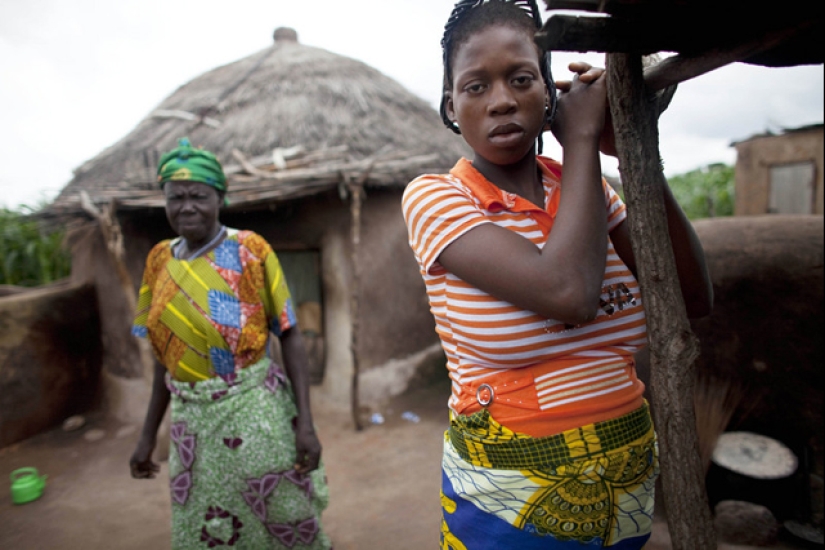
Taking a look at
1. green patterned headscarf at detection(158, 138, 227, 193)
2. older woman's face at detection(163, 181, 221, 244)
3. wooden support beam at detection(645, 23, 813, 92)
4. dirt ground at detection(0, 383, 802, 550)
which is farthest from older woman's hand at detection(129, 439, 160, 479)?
wooden support beam at detection(645, 23, 813, 92)

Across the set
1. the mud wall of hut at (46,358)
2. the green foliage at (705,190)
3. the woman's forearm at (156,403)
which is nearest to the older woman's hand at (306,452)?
the woman's forearm at (156,403)

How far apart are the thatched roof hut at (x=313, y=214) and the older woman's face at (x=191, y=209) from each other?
2.59 m

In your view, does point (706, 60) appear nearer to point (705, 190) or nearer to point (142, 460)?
point (142, 460)

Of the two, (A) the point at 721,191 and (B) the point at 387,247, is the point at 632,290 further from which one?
(A) the point at 721,191

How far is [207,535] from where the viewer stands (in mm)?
2244

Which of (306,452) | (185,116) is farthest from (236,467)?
(185,116)

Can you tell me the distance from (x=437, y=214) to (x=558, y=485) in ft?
1.87

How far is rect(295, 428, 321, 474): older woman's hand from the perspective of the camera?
2275 millimetres

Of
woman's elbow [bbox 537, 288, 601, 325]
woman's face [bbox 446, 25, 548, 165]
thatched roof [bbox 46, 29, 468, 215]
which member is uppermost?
thatched roof [bbox 46, 29, 468, 215]

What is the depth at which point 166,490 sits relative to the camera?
14.1 ft

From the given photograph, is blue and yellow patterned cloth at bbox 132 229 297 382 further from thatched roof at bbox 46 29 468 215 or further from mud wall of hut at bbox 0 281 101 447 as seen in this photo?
mud wall of hut at bbox 0 281 101 447

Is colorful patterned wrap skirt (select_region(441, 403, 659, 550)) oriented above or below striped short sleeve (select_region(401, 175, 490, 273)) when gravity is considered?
below

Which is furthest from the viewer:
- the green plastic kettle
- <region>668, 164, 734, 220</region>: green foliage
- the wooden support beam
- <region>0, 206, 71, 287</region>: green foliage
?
<region>668, 164, 734, 220</region>: green foliage

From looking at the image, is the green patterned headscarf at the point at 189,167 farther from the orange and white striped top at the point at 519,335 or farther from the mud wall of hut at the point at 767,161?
the mud wall of hut at the point at 767,161
